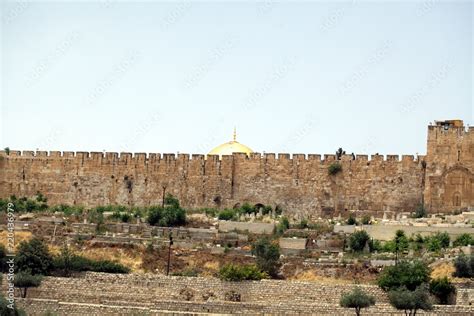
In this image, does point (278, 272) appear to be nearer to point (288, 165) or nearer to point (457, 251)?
point (457, 251)

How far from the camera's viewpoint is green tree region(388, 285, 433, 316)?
3641cm

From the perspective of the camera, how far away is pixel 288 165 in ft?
165

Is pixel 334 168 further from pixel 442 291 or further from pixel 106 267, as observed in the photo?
pixel 442 291

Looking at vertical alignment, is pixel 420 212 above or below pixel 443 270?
above

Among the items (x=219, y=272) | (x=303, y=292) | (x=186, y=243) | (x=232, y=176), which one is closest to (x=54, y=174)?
(x=232, y=176)

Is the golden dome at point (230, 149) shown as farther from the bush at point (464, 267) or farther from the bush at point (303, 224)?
the bush at point (464, 267)

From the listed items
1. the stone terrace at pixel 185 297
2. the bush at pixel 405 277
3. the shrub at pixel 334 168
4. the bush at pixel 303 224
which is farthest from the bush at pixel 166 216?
the bush at pixel 405 277

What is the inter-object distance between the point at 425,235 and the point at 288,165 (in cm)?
Result: 813

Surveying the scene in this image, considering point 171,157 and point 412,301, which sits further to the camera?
point 171,157

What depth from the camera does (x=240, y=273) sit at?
39.7m

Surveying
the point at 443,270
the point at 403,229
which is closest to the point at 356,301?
the point at 443,270

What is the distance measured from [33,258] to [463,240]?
12.2 metres

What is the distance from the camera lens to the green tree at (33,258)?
1617 inches

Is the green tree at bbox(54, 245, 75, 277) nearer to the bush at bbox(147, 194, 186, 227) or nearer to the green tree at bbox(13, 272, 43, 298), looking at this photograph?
the green tree at bbox(13, 272, 43, 298)
